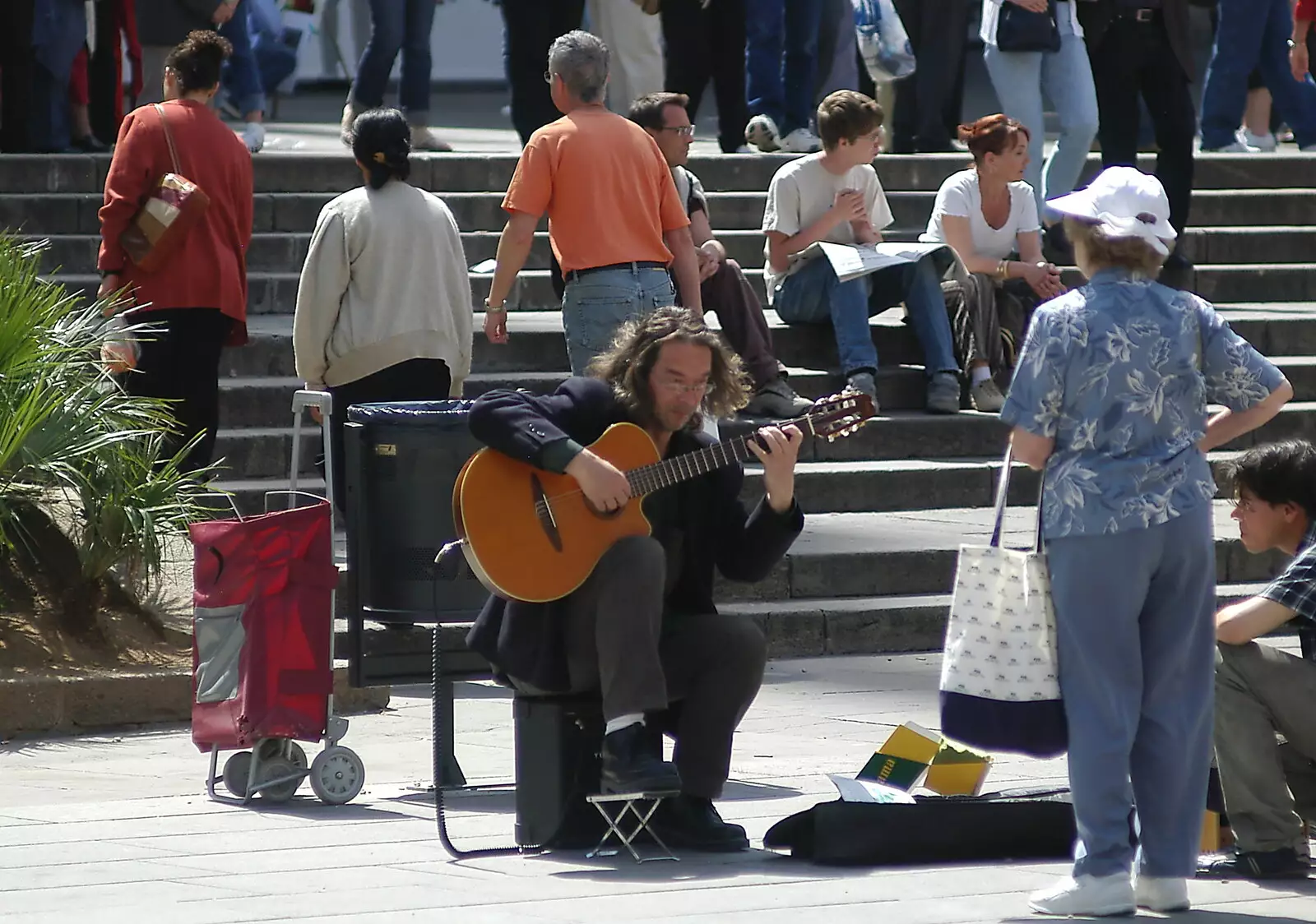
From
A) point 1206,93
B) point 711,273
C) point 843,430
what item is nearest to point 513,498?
point 843,430

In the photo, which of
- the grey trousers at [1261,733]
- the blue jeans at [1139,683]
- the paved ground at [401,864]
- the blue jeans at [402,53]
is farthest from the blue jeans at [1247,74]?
the blue jeans at [1139,683]

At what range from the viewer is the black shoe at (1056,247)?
11461 millimetres

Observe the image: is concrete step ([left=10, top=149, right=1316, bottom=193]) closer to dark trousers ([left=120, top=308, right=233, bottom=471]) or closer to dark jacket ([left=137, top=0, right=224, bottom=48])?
dark jacket ([left=137, top=0, right=224, bottom=48])

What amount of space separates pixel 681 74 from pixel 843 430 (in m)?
7.33

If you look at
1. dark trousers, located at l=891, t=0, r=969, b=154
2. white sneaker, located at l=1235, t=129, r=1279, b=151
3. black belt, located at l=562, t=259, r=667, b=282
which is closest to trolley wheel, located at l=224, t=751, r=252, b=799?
black belt, located at l=562, t=259, r=667, b=282

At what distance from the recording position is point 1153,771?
189 inches

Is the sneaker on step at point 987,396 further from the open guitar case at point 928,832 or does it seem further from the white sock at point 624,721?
the white sock at point 624,721

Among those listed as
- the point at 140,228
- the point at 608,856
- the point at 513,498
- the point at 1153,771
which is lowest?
the point at 608,856

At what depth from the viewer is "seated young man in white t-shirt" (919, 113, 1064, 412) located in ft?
33.5

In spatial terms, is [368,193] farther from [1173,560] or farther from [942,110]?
[942,110]

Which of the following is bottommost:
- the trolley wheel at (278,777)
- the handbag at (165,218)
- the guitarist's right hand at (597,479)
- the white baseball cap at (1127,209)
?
the trolley wheel at (278,777)

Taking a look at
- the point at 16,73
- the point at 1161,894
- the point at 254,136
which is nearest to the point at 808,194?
the point at 254,136

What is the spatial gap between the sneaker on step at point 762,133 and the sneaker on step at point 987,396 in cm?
247

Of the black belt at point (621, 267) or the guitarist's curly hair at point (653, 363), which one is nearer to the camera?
the guitarist's curly hair at point (653, 363)
